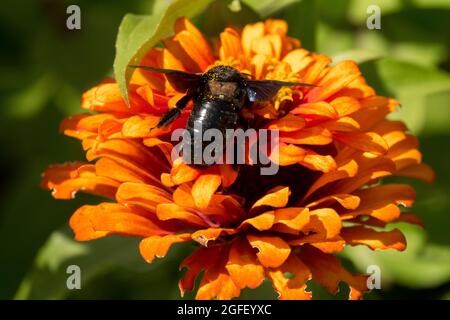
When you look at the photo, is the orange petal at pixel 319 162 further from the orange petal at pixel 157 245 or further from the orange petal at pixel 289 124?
the orange petal at pixel 157 245

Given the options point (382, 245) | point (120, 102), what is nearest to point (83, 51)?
point (120, 102)

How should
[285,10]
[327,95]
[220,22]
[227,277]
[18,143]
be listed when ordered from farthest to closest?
[18,143] → [285,10] → [220,22] → [327,95] → [227,277]

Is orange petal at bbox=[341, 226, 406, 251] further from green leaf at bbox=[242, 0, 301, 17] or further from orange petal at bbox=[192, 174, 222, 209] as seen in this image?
green leaf at bbox=[242, 0, 301, 17]

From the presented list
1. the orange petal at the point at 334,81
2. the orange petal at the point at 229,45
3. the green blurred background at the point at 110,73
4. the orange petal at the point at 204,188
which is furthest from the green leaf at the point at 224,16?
the orange petal at the point at 204,188

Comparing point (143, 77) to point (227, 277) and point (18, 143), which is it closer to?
point (227, 277)

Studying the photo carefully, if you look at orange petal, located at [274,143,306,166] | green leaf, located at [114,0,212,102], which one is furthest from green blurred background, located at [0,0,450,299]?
orange petal, located at [274,143,306,166]

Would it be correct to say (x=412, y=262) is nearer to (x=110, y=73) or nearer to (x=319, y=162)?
(x=319, y=162)

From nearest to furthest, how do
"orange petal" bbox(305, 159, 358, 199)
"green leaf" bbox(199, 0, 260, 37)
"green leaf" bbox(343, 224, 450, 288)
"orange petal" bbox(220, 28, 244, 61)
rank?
"orange petal" bbox(305, 159, 358, 199) < "orange petal" bbox(220, 28, 244, 61) < "green leaf" bbox(199, 0, 260, 37) < "green leaf" bbox(343, 224, 450, 288)
